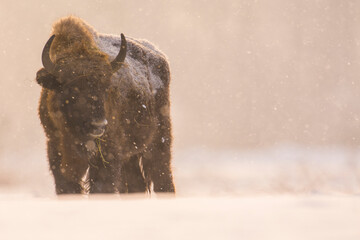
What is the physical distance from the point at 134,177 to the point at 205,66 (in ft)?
105

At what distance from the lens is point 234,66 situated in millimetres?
40125

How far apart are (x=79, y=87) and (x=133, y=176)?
8.13ft

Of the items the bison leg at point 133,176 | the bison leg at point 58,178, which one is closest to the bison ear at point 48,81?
the bison leg at point 58,178

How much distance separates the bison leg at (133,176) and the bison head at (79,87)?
2.19 meters

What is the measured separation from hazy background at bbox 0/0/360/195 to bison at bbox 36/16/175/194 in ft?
58.9

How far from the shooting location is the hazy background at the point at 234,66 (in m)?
30.9

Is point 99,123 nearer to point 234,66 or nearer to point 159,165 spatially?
point 159,165

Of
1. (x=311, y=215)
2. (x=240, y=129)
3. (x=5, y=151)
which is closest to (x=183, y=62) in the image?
(x=240, y=129)

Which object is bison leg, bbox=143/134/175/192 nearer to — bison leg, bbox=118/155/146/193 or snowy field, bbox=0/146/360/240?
bison leg, bbox=118/155/146/193

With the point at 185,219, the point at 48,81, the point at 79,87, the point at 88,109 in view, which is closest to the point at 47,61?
the point at 48,81

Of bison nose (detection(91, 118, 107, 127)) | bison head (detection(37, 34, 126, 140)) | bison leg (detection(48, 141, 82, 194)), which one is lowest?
bison leg (detection(48, 141, 82, 194))

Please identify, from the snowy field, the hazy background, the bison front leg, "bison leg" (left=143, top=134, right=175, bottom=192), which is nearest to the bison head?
the bison front leg

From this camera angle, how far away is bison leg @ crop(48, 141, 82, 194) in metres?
5.67

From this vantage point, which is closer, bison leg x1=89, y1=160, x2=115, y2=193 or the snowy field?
the snowy field
